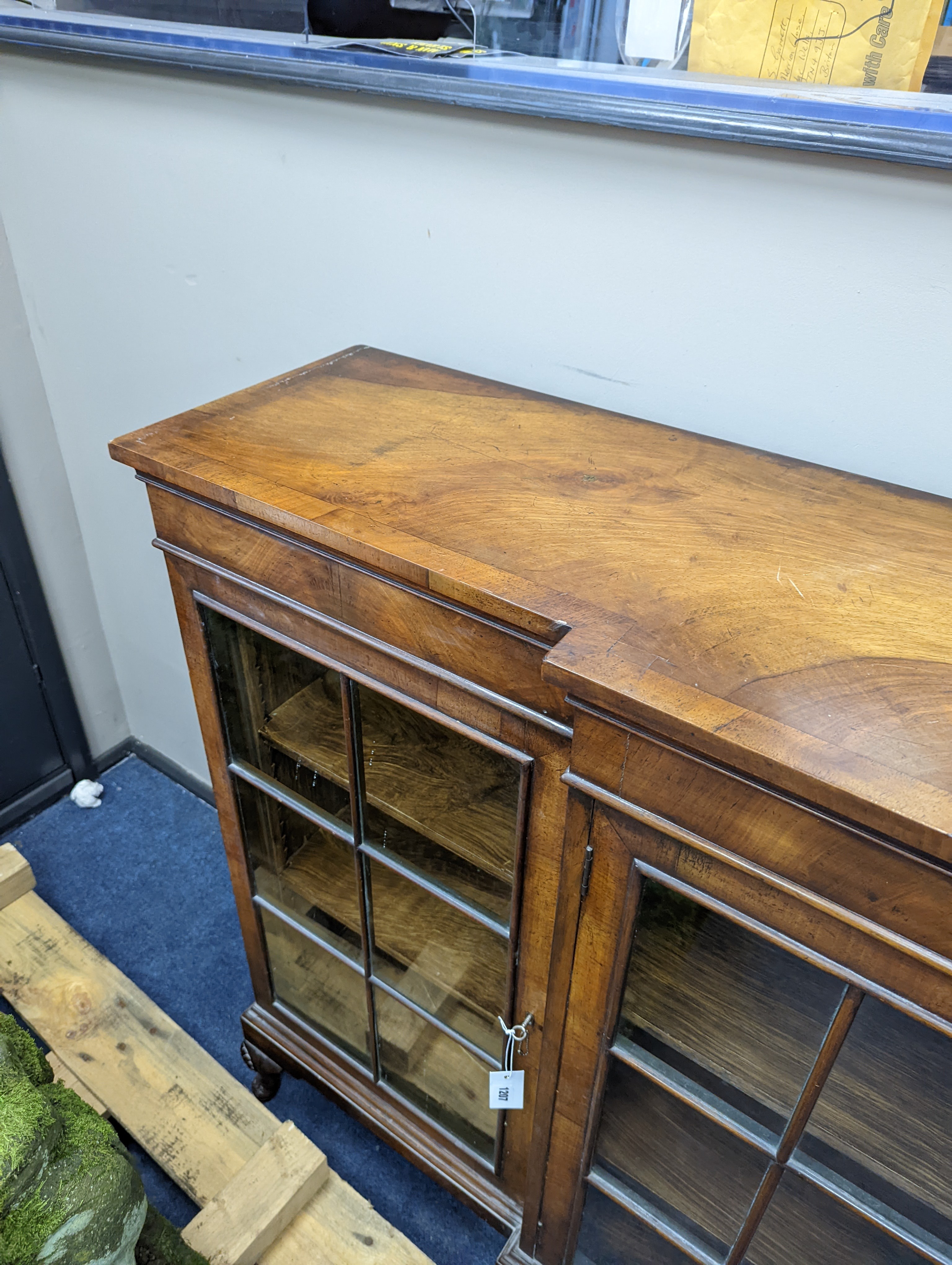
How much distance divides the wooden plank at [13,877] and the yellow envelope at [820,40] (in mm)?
1591

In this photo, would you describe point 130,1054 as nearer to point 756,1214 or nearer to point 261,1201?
point 261,1201

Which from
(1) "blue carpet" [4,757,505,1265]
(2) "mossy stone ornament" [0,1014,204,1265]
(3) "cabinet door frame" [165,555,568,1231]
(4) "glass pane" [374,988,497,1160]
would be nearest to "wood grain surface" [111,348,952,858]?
(3) "cabinet door frame" [165,555,568,1231]

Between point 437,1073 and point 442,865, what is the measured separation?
1.28 ft

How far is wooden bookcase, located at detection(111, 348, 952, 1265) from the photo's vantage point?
55 cm

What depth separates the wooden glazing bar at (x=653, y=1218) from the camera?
823mm

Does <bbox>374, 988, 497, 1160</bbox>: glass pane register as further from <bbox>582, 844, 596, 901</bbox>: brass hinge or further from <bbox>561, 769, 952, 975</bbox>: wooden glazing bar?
<bbox>561, 769, 952, 975</bbox>: wooden glazing bar

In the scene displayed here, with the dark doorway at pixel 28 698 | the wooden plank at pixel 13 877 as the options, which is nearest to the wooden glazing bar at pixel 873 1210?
the wooden plank at pixel 13 877

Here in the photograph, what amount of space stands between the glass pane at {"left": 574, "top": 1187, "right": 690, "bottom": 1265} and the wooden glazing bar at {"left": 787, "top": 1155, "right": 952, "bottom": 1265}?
0.79ft

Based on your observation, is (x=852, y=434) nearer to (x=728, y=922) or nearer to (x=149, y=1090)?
(x=728, y=922)

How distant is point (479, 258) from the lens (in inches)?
38.6

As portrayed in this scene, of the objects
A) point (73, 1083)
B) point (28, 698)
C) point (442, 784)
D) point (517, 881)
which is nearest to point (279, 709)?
point (442, 784)

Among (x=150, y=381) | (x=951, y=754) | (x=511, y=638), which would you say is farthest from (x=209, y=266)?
(x=951, y=754)

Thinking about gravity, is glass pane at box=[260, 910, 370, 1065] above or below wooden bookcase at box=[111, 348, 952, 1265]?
below

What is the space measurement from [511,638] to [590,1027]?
374 mm
